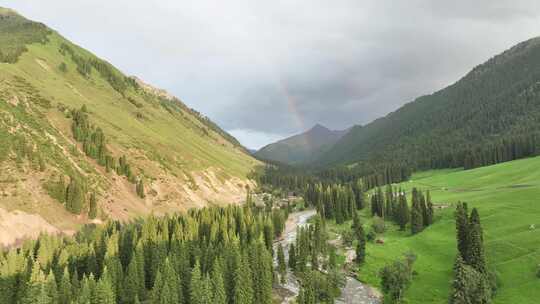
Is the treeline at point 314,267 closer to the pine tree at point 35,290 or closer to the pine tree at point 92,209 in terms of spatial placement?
the pine tree at point 35,290

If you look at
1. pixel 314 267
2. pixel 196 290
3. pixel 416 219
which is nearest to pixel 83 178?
pixel 196 290

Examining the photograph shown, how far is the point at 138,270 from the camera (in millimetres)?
90250

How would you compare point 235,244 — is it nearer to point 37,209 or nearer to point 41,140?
point 37,209

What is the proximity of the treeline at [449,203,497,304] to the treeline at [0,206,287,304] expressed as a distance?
46.6 m

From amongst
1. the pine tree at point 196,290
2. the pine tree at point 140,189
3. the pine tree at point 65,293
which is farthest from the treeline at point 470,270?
the pine tree at point 140,189

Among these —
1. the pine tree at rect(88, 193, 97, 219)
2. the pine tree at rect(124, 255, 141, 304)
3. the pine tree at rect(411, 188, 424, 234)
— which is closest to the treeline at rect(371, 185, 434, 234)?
the pine tree at rect(411, 188, 424, 234)

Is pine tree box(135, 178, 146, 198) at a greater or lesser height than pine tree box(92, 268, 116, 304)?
greater

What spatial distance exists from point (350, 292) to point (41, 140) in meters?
142

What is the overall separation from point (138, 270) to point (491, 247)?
98.5 meters

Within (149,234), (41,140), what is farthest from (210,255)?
(41,140)

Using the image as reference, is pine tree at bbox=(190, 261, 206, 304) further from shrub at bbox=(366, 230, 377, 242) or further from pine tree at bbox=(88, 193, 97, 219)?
shrub at bbox=(366, 230, 377, 242)

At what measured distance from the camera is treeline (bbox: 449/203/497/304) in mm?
75562

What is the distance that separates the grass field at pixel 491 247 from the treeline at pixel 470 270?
422 cm

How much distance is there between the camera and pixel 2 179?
119188 mm
